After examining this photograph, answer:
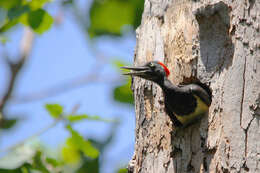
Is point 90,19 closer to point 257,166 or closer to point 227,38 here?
point 227,38

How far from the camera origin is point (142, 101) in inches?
151

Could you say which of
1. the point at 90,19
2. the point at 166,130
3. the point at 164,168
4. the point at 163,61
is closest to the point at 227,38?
the point at 163,61

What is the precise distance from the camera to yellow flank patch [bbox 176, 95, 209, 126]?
358 centimetres

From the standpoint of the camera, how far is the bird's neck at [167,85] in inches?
144

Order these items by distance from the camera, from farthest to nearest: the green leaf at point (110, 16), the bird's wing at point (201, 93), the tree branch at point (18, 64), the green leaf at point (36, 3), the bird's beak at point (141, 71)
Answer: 1. the green leaf at point (110, 16)
2. the tree branch at point (18, 64)
3. the green leaf at point (36, 3)
4. the bird's beak at point (141, 71)
5. the bird's wing at point (201, 93)

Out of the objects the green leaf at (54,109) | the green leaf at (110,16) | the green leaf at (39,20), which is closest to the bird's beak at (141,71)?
the green leaf at (54,109)

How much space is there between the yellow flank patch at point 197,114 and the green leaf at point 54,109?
3.28 ft

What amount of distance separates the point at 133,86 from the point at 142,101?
26 cm

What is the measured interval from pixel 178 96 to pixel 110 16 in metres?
2.85

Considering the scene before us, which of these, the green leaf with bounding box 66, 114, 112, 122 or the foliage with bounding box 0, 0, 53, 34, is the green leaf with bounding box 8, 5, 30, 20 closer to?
the foliage with bounding box 0, 0, 53, 34

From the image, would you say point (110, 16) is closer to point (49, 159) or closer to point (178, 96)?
point (49, 159)

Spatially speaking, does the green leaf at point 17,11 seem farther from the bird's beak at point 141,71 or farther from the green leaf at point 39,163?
the green leaf at point 39,163

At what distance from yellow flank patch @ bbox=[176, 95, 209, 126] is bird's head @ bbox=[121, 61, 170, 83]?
342mm

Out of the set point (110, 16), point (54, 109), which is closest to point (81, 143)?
point (54, 109)
